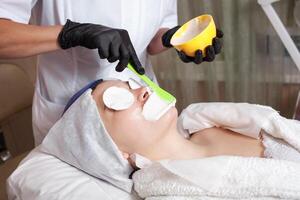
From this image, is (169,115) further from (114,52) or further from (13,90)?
(13,90)

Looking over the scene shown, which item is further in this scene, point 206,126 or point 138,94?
point 206,126

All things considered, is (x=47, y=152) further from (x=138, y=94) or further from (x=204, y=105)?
(x=204, y=105)

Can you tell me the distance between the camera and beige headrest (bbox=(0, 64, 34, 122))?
1886mm

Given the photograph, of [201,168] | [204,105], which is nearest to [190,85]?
[204,105]

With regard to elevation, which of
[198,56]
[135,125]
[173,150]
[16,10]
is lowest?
[173,150]

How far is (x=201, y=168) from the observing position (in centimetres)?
111

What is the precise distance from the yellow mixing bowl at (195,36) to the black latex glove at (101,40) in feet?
0.53

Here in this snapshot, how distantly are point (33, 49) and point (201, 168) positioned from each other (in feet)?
1.82

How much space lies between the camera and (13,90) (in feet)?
6.30

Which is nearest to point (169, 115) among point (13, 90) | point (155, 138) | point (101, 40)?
point (155, 138)

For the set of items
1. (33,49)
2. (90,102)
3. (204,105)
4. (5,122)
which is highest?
(33,49)

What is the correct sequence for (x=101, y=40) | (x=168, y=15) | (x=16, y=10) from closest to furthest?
(x=101, y=40) < (x=16, y=10) < (x=168, y=15)

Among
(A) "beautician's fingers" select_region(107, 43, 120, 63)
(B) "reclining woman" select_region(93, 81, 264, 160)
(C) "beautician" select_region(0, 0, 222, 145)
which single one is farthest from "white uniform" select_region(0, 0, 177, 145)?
(A) "beautician's fingers" select_region(107, 43, 120, 63)

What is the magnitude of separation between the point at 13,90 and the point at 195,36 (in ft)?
3.49
